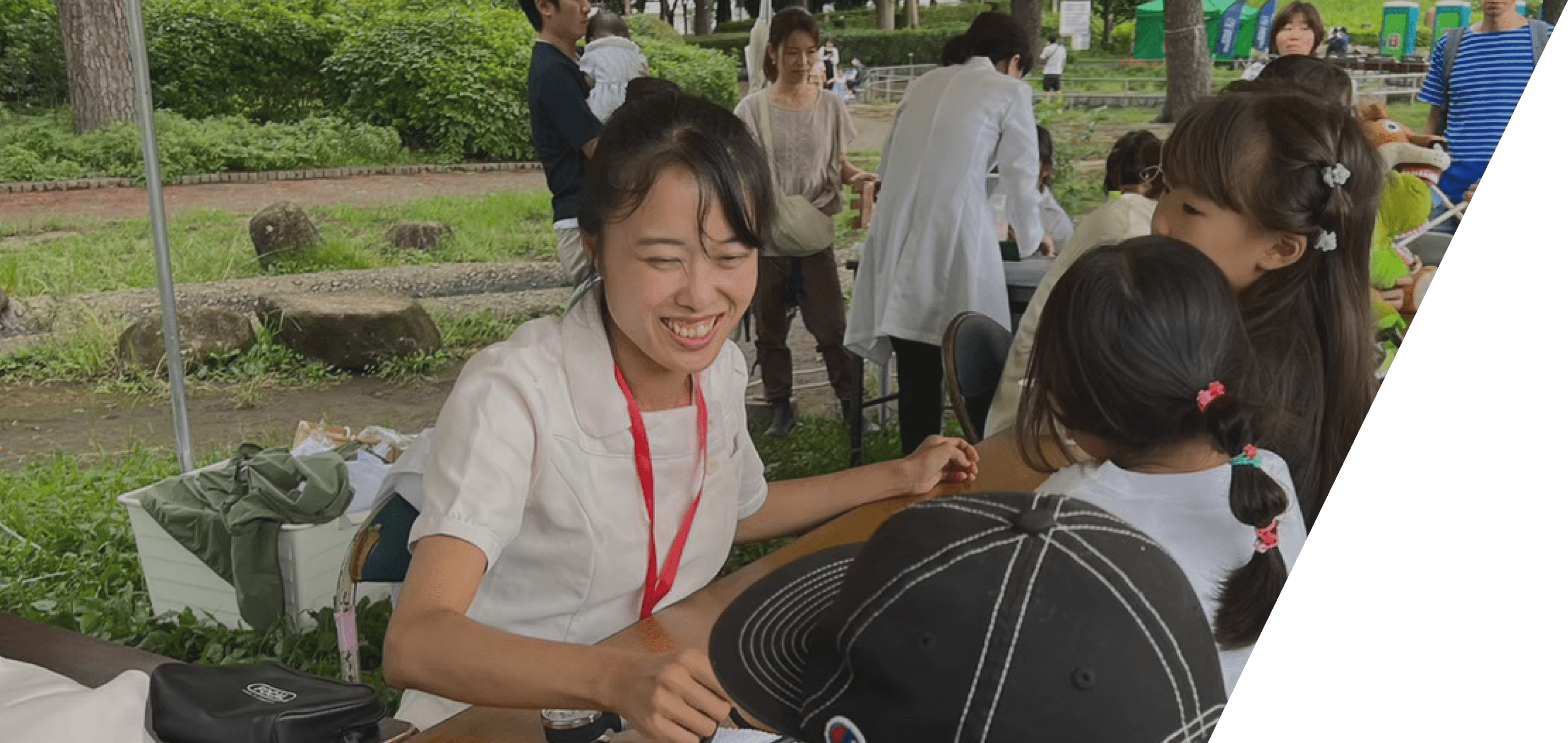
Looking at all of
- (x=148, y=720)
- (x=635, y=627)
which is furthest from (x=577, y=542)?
(x=148, y=720)

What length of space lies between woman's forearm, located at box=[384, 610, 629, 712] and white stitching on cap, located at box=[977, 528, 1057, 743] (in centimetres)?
37

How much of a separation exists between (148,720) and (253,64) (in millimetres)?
10287

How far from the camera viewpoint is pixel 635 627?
1.43 m

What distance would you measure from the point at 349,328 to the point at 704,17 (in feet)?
32.8

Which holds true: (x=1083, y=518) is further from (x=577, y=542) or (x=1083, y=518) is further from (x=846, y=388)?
(x=846, y=388)

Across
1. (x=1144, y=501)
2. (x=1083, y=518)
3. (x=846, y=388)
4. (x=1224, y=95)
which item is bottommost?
(x=846, y=388)

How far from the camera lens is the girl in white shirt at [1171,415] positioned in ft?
3.68

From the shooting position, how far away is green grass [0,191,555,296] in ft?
22.6

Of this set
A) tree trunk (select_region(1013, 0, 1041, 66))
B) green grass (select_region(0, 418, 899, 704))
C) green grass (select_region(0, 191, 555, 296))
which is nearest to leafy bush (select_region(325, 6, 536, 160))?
green grass (select_region(0, 191, 555, 296))

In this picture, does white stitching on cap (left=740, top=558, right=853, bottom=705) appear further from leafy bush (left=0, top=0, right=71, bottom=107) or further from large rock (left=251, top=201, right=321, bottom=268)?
leafy bush (left=0, top=0, right=71, bottom=107)

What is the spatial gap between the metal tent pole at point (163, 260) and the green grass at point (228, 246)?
9.26 ft

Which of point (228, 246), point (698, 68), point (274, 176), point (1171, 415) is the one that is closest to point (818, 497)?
point (1171, 415)

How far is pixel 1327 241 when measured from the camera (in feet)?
5.36

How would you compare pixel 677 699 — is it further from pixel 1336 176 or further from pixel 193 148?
pixel 193 148
